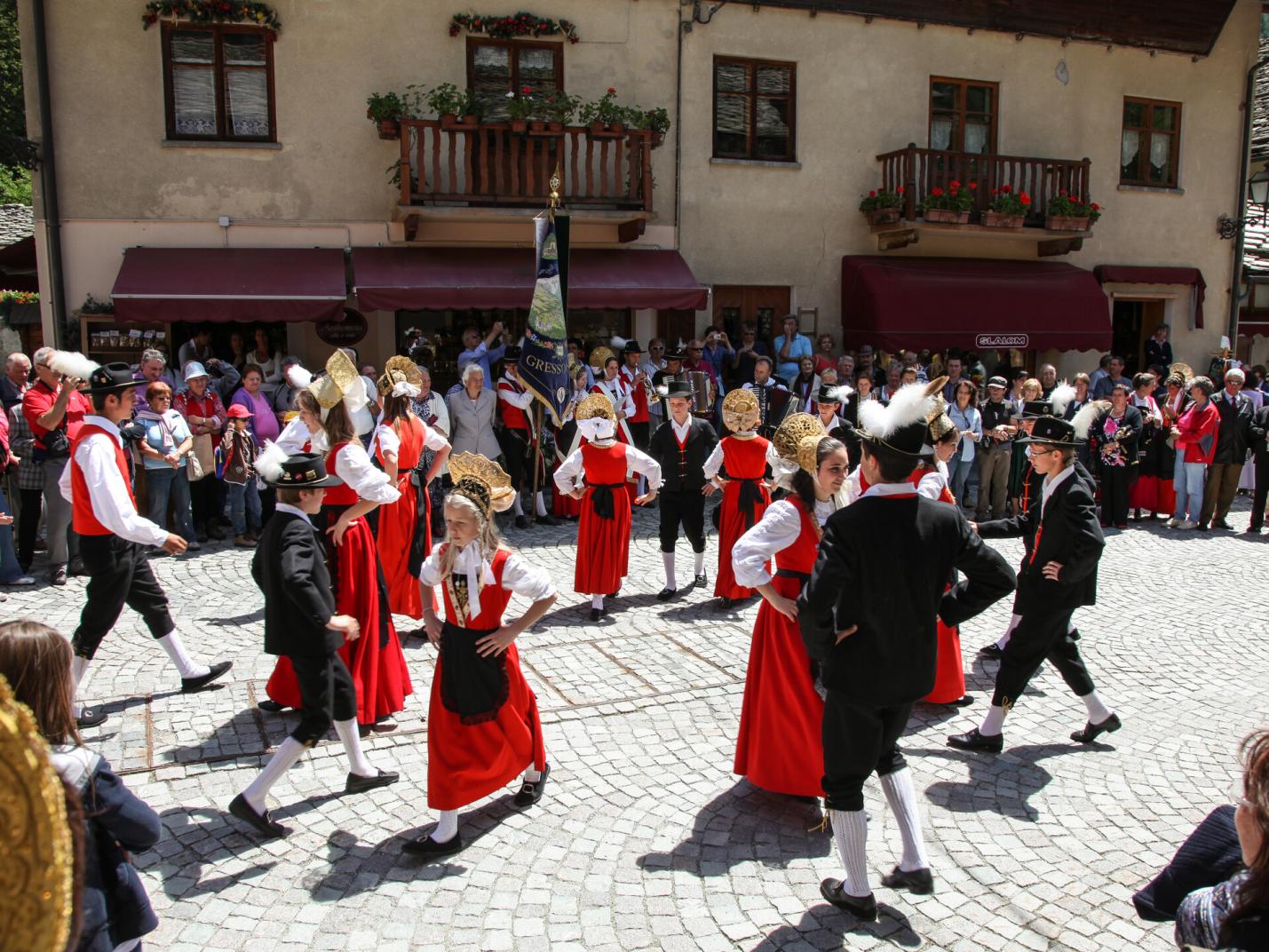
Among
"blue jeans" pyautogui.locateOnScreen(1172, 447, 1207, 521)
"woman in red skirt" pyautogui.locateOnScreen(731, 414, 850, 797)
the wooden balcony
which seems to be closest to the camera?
"woman in red skirt" pyautogui.locateOnScreen(731, 414, 850, 797)

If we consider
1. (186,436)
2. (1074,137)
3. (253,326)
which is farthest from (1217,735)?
(1074,137)

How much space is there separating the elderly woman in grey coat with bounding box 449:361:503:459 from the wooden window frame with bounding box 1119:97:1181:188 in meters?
13.1

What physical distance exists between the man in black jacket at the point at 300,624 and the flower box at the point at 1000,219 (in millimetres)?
14219

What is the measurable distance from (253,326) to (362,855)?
36.9ft

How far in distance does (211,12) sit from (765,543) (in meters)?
12.3

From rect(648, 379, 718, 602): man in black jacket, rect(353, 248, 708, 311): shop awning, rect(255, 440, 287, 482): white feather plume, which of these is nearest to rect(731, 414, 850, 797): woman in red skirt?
rect(255, 440, 287, 482): white feather plume

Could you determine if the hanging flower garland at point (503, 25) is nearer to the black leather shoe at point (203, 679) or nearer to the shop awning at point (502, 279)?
the shop awning at point (502, 279)

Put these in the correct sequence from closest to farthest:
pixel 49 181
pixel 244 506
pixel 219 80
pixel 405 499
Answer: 1. pixel 405 499
2. pixel 244 506
3. pixel 49 181
4. pixel 219 80

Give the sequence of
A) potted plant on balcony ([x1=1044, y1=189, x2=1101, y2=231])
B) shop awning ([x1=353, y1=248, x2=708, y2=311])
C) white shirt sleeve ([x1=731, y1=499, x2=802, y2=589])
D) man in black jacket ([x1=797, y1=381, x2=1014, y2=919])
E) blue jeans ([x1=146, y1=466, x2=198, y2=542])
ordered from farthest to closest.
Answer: potted plant on balcony ([x1=1044, y1=189, x2=1101, y2=231]) → shop awning ([x1=353, y1=248, x2=708, y2=311]) → blue jeans ([x1=146, y1=466, x2=198, y2=542]) → white shirt sleeve ([x1=731, y1=499, x2=802, y2=589]) → man in black jacket ([x1=797, y1=381, x2=1014, y2=919])

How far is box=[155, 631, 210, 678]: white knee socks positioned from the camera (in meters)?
6.06

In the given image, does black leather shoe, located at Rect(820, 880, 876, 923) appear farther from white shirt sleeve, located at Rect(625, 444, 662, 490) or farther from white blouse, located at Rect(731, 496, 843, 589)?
white shirt sleeve, located at Rect(625, 444, 662, 490)

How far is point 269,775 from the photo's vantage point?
4438 mm

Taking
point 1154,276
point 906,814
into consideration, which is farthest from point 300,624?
point 1154,276

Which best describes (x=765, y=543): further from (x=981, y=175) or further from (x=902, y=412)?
(x=981, y=175)
